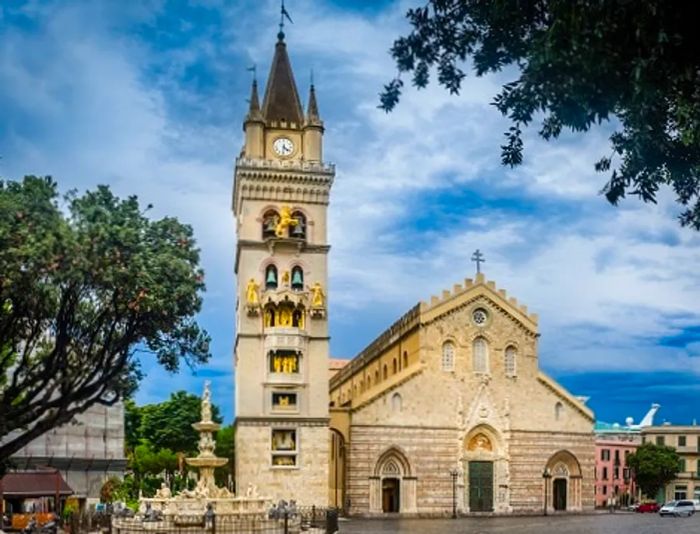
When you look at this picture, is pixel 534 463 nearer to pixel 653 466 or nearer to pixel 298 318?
pixel 298 318

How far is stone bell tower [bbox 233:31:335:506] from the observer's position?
2188 inches

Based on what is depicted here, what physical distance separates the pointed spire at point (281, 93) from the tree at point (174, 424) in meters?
36.0

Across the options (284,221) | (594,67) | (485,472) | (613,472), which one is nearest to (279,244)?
→ (284,221)

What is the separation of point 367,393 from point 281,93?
1975 centimetres

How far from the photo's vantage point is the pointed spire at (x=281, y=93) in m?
59.8

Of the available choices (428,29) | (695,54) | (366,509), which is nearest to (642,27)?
(695,54)

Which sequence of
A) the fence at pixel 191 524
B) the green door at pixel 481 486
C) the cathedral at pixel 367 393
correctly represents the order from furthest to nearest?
the green door at pixel 481 486 < the cathedral at pixel 367 393 < the fence at pixel 191 524

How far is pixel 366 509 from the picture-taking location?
192 ft

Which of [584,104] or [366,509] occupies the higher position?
[584,104]

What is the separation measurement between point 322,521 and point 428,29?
36402mm

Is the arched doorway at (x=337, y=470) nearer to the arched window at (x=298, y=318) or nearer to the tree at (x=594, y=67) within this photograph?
the arched window at (x=298, y=318)

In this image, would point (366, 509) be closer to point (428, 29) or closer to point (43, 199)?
point (43, 199)

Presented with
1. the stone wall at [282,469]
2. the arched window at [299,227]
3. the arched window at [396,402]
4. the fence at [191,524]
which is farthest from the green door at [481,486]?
the fence at [191,524]

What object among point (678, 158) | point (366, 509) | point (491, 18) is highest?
point (491, 18)
